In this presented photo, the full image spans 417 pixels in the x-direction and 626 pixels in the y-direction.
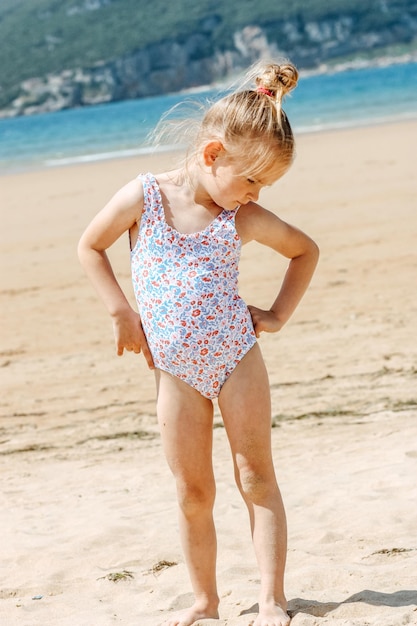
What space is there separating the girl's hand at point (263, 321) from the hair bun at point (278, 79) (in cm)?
67

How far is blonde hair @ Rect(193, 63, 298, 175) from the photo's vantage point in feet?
9.20

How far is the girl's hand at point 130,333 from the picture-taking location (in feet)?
9.66

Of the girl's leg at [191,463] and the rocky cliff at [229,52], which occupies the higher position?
the rocky cliff at [229,52]

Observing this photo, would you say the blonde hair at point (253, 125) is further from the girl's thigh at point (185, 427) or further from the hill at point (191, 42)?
the hill at point (191, 42)

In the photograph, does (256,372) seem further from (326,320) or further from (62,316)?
(62,316)

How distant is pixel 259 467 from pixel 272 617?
1.50 feet

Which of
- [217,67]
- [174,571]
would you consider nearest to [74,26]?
[217,67]

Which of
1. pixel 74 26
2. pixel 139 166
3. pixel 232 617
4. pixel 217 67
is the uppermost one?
Result: pixel 74 26

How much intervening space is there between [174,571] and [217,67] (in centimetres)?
11442

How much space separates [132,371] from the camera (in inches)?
261

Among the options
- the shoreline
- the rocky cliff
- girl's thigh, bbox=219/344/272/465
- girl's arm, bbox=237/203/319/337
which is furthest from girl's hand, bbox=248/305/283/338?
the rocky cliff

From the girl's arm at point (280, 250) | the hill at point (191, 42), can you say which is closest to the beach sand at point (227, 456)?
the girl's arm at point (280, 250)

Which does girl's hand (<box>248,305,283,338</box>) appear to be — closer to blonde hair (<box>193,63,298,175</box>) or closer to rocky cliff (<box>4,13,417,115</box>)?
blonde hair (<box>193,63,298,175</box>)

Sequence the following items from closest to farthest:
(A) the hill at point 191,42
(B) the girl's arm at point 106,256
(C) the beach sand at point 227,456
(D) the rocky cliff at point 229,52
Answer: (B) the girl's arm at point 106,256, (C) the beach sand at point 227,456, (A) the hill at point 191,42, (D) the rocky cliff at point 229,52
